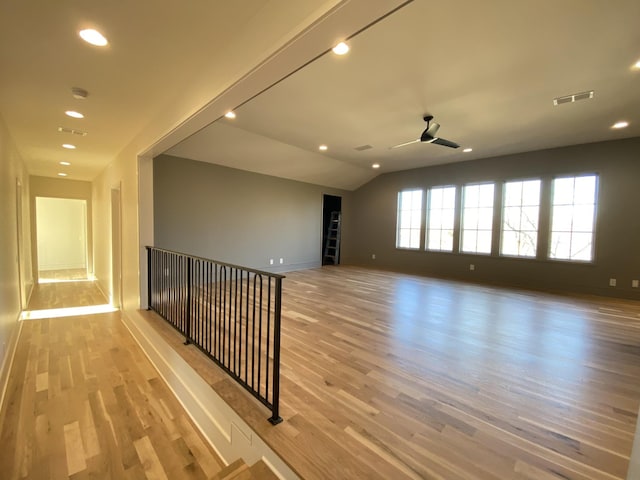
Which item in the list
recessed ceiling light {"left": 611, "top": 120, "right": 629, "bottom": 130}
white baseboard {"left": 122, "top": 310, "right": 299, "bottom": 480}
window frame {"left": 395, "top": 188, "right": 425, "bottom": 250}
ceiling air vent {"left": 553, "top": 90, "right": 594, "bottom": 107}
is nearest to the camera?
white baseboard {"left": 122, "top": 310, "right": 299, "bottom": 480}

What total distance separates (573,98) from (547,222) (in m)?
3.18

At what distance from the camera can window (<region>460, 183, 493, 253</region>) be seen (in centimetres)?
646

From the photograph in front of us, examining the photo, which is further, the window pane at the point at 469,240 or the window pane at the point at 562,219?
the window pane at the point at 469,240

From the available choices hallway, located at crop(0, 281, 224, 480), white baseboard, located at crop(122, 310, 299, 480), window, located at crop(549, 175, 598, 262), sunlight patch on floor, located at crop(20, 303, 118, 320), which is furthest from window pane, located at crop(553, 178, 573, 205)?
sunlight patch on floor, located at crop(20, 303, 118, 320)

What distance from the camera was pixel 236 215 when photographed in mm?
6035

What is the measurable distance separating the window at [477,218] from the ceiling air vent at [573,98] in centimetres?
315

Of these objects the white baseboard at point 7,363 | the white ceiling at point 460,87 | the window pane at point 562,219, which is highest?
the white ceiling at point 460,87

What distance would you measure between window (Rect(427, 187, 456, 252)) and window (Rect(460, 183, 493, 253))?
296 millimetres

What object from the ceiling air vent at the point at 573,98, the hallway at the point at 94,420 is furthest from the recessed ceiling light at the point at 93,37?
the ceiling air vent at the point at 573,98

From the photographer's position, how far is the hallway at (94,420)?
1.65 m

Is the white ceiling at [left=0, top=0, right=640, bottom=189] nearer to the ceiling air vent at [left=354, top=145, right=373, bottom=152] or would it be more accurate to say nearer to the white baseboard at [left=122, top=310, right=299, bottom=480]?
the ceiling air vent at [left=354, top=145, right=373, bottom=152]

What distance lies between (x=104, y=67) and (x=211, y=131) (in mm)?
2341

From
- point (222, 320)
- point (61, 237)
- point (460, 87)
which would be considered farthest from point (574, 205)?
point (61, 237)

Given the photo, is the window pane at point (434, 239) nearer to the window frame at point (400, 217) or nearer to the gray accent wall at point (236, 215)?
the window frame at point (400, 217)
